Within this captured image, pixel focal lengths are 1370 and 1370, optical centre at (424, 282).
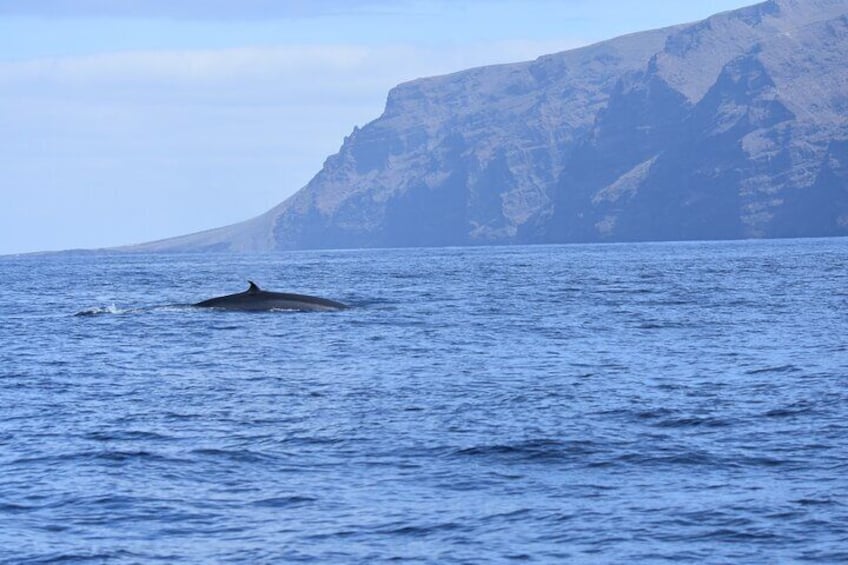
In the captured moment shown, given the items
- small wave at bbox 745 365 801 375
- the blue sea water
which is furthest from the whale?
small wave at bbox 745 365 801 375

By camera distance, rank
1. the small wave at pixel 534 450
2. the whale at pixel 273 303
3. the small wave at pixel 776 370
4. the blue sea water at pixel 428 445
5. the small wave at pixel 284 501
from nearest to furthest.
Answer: the blue sea water at pixel 428 445 < the small wave at pixel 284 501 < the small wave at pixel 534 450 < the small wave at pixel 776 370 < the whale at pixel 273 303

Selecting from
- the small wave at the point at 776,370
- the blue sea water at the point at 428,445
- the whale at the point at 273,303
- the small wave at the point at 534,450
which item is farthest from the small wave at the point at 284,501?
the whale at the point at 273,303

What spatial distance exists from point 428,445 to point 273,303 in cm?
2687

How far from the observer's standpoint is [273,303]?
46125 mm

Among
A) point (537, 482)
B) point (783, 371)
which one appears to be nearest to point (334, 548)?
point (537, 482)

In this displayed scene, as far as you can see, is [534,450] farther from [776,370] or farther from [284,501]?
[776,370]

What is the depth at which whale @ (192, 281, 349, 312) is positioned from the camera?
151 ft

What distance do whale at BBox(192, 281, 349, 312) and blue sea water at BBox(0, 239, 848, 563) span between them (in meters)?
6.03

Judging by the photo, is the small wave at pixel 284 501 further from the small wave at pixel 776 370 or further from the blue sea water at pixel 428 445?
the small wave at pixel 776 370

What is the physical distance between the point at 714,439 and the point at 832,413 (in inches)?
120

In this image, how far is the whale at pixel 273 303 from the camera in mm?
46000

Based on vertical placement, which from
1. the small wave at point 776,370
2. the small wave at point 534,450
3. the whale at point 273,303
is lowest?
the small wave at point 776,370

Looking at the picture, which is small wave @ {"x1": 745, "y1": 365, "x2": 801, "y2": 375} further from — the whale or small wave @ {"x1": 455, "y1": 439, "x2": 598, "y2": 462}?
the whale

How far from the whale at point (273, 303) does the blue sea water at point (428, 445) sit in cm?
603
